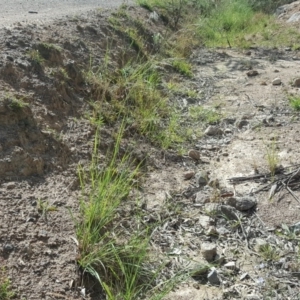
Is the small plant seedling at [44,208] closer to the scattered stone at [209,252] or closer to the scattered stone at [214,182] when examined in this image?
the scattered stone at [209,252]

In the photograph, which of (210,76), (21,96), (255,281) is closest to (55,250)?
(255,281)

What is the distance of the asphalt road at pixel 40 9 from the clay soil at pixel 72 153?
1.54 feet

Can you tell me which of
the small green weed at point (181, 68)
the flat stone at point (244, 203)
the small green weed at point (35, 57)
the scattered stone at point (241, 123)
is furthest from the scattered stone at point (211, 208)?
the small green weed at point (181, 68)

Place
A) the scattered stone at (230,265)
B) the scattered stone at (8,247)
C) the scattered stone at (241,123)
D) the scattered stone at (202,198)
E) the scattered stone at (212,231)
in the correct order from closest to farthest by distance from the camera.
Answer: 1. the scattered stone at (8,247)
2. the scattered stone at (230,265)
3. the scattered stone at (212,231)
4. the scattered stone at (202,198)
5. the scattered stone at (241,123)

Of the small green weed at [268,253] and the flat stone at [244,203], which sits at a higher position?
the flat stone at [244,203]

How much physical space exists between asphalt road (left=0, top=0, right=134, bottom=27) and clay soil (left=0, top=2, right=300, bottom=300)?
1.54 ft

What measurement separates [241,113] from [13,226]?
277 cm

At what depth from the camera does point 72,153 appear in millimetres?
3125

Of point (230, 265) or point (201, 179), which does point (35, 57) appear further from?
point (230, 265)

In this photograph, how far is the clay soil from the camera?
2.26m

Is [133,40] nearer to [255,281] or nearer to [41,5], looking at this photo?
[41,5]

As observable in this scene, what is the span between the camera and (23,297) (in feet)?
6.48

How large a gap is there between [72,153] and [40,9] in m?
3.60

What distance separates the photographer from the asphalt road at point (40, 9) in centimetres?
523
